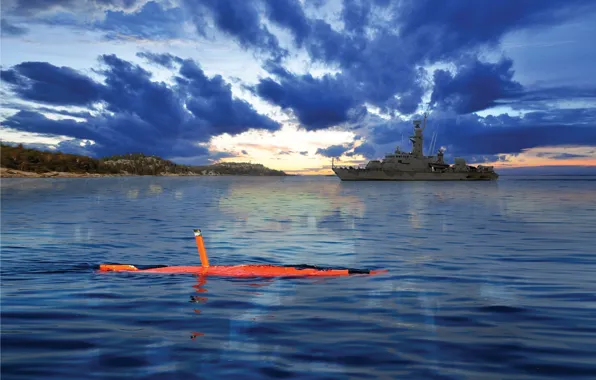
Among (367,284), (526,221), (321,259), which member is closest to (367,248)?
(321,259)

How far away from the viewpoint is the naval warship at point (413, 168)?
16488cm

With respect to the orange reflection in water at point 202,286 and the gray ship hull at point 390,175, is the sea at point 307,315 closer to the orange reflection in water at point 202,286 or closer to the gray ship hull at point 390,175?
the orange reflection in water at point 202,286

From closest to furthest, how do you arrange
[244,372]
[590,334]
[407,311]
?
[244,372]
[590,334]
[407,311]

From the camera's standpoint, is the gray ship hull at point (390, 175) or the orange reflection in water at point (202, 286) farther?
the gray ship hull at point (390, 175)

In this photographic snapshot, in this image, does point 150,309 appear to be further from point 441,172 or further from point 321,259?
point 441,172

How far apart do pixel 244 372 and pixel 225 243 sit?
1900cm

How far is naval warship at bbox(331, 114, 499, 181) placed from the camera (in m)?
165

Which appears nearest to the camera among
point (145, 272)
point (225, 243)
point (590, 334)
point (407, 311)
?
point (590, 334)

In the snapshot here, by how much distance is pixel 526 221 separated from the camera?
129 ft

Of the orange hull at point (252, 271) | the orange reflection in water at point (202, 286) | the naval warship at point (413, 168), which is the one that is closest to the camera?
the orange reflection in water at point (202, 286)

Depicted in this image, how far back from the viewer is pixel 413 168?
16675cm

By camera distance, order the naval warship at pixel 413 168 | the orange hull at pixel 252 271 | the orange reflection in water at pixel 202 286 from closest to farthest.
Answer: the orange reflection in water at pixel 202 286 < the orange hull at pixel 252 271 < the naval warship at pixel 413 168

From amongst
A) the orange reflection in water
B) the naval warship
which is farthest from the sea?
the naval warship

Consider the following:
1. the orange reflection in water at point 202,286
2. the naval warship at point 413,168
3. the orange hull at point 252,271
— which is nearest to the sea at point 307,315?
the orange reflection in water at point 202,286
